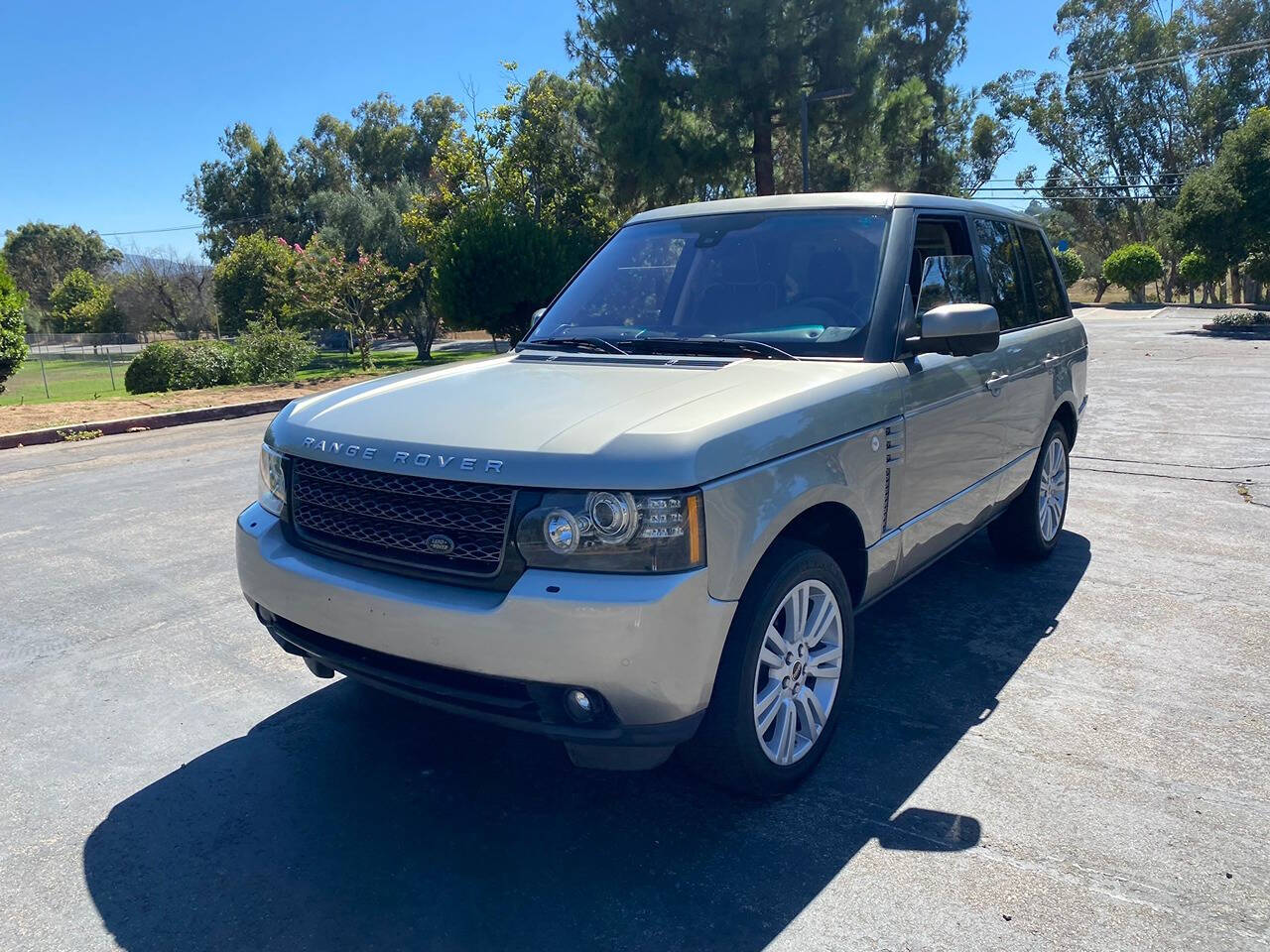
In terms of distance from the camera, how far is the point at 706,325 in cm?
403

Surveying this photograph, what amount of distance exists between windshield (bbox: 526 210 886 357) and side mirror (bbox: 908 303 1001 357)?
9.6 inches

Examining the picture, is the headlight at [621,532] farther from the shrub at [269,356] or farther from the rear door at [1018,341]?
the shrub at [269,356]

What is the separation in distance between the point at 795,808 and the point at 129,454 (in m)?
9.97

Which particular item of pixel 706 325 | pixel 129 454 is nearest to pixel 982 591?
pixel 706 325

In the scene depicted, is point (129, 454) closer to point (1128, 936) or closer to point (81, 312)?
point (1128, 936)

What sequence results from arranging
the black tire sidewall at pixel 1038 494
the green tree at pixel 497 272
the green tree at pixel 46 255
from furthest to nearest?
the green tree at pixel 46 255 < the green tree at pixel 497 272 < the black tire sidewall at pixel 1038 494

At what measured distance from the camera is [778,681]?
310 centimetres

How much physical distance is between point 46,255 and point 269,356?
2887 inches

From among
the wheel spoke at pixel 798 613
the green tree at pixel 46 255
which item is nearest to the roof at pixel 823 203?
the wheel spoke at pixel 798 613

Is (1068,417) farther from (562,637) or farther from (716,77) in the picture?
(716,77)

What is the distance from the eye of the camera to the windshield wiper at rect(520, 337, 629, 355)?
402 cm

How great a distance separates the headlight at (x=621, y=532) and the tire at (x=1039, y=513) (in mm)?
3441

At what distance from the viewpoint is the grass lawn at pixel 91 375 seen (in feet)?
71.1

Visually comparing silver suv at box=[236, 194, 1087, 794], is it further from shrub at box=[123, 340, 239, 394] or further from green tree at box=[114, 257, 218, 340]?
green tree at box=[114, 257, 218, 340]
